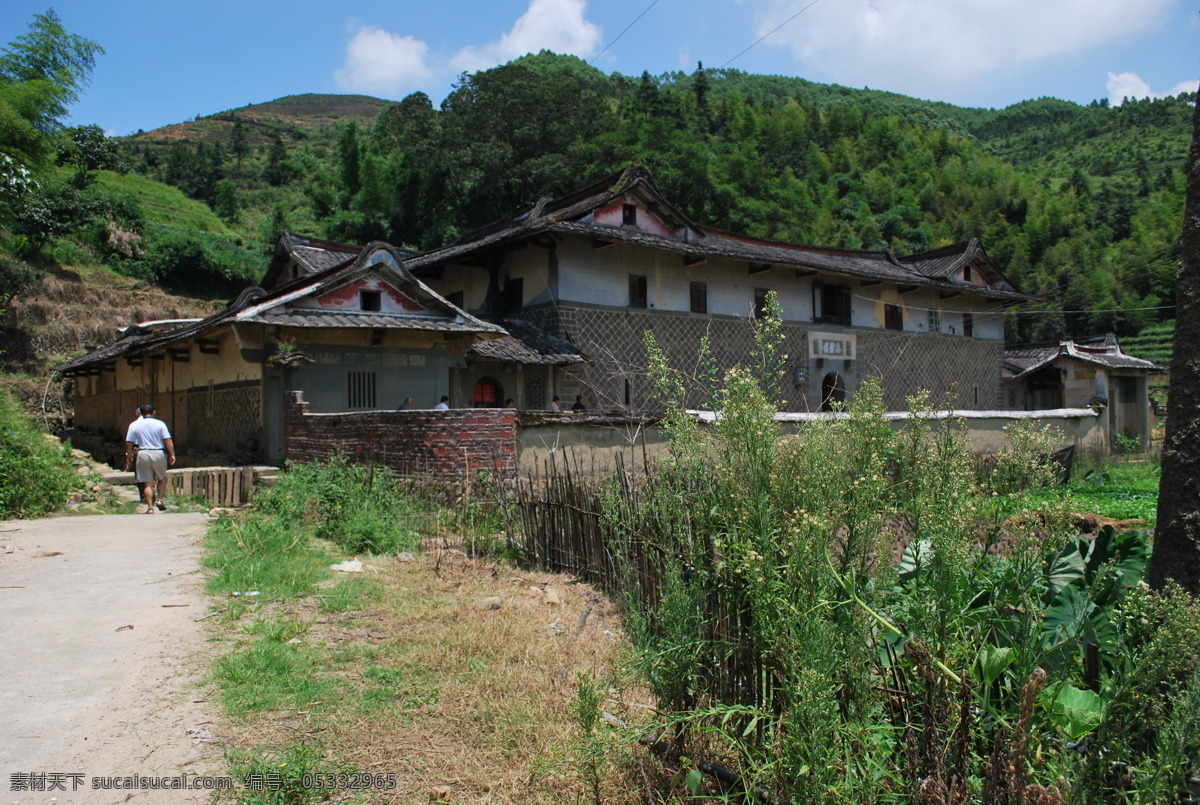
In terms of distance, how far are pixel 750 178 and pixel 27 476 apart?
32.2 m

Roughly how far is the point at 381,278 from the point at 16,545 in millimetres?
6827

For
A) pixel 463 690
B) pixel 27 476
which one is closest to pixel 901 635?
pixel 463 690

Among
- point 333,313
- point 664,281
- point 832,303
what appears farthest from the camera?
point 832,303

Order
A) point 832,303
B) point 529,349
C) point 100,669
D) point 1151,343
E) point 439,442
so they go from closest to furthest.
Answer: point 100,669, point 439,442, point 529,349, point 832,303, point 1151,343

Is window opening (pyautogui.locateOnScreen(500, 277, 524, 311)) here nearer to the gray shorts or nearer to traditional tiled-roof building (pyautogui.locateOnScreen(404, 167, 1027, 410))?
traditional tiled-roof building (pyautogui.locateOnScreen(404, 167, 1027, 410))

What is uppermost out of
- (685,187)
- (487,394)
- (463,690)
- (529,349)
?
(685,187)

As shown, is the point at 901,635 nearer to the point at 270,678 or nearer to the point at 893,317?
the point at 270,678

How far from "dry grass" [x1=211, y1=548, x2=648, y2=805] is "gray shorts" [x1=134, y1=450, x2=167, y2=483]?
576 centimetres

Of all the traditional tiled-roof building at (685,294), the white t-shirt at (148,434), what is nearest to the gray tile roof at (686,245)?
the traditional tiled-roof building at (685,294)

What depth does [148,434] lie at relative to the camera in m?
10.4

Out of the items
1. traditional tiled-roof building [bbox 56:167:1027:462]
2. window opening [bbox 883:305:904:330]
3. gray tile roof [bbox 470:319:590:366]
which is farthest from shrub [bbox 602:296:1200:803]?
window opening [bbox 883:305:904:330]

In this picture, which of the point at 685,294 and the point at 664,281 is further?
the point at 685,294

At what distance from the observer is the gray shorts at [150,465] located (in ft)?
34.1

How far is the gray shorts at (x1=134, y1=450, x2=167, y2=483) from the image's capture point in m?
10.4
